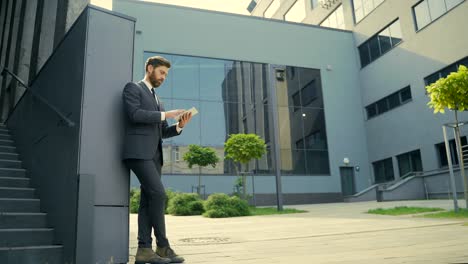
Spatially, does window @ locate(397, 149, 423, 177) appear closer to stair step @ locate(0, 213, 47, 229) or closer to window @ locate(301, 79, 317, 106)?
window @ locate(301, 79, 317, 106)

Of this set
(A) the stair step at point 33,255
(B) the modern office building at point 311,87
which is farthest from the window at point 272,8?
(A) the stair step at point 33,255

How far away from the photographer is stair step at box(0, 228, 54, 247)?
3385 millimetres

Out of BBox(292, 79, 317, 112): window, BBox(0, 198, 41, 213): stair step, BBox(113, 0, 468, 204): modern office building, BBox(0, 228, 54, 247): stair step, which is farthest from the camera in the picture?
BBox(292, 79, 317, 112): window

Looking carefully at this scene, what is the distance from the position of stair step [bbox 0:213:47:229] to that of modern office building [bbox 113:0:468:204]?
1471cm

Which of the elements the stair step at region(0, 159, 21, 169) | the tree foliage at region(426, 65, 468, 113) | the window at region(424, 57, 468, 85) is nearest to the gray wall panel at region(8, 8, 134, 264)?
the stair step at region(0, 159, 21, 169)

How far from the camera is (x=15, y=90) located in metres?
9.69

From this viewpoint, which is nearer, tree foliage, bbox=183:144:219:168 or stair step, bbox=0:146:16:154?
stair step, bbox=0:146:16:154

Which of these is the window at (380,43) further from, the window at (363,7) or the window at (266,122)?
the window at (266,122)

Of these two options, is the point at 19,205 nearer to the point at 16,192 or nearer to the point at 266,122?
the point at 16,192

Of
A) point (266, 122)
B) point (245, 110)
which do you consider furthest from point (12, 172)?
point (266, 122)

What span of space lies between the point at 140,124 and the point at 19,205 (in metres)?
1.87

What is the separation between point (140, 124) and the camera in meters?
3.26

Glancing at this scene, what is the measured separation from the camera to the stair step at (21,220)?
3666 mm

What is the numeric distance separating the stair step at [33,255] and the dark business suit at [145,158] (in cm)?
73
